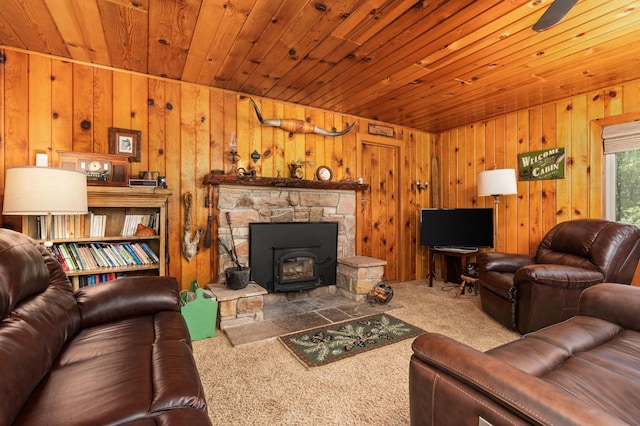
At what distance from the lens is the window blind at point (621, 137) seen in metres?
3.06

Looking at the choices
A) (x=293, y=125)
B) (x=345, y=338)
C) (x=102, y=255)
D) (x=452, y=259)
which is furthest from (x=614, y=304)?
(x=102, y=255)

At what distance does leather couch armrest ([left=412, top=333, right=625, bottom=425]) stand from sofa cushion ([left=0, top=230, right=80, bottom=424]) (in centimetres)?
127

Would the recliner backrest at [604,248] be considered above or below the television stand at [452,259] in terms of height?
above

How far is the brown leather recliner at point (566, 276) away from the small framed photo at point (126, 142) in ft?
11.8

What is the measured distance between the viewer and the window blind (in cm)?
306

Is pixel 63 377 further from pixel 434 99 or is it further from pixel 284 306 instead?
pixel 434 99

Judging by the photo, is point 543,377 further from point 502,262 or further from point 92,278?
point 92,278

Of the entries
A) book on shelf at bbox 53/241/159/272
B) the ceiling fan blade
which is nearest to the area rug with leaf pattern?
book on shelf at bbox 53/241/159/272

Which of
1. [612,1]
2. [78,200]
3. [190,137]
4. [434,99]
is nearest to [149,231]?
[78,200]

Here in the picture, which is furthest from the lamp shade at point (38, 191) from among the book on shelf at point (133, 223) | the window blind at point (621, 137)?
the window blind at point (621, 137)

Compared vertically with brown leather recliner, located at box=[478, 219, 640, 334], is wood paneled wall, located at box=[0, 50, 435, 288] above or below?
above

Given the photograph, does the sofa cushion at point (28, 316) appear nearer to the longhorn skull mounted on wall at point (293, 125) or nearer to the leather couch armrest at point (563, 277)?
the longhorn skull mounted on wall at point (293, 125)

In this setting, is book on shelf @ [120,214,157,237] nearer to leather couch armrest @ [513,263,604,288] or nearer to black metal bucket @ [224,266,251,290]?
black metal bucket @ [224,266,251,290]

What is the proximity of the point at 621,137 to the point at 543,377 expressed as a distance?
129 inches
